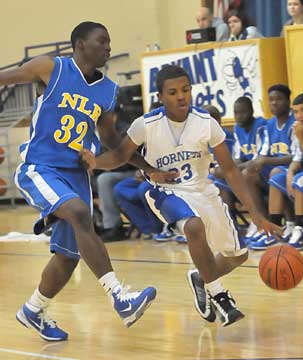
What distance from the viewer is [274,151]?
868 cm

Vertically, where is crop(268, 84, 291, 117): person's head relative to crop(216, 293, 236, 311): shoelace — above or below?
above

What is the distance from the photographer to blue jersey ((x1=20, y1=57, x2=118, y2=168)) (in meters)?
4.92

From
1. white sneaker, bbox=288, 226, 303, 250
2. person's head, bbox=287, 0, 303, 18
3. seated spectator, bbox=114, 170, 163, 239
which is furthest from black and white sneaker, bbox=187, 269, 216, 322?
person's head, bbox=287, 0, 303, 18

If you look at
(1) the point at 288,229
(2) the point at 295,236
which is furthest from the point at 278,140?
(2) the point at 295,236

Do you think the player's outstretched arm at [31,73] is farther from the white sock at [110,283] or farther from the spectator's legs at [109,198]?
the spectator's legs at [109,198]

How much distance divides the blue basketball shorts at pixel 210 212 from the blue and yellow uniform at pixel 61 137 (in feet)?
1.65

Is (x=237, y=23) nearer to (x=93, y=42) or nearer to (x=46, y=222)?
(x=93, y=42)

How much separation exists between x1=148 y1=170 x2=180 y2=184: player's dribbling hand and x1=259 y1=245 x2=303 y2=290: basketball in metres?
0.73

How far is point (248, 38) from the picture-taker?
1031 cm

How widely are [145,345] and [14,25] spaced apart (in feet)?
41.1

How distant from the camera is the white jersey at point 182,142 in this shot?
17.5 feet

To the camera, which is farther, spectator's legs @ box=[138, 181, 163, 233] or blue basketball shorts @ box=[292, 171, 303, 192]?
spectator's legs @ box=[138, 181, 163, 233]

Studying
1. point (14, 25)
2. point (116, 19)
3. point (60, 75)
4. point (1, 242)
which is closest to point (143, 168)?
point (60, 75)

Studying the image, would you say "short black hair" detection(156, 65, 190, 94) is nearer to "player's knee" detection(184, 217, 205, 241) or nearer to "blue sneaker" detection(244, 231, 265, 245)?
"player's knee" detection(184, 217, 205, 241)
